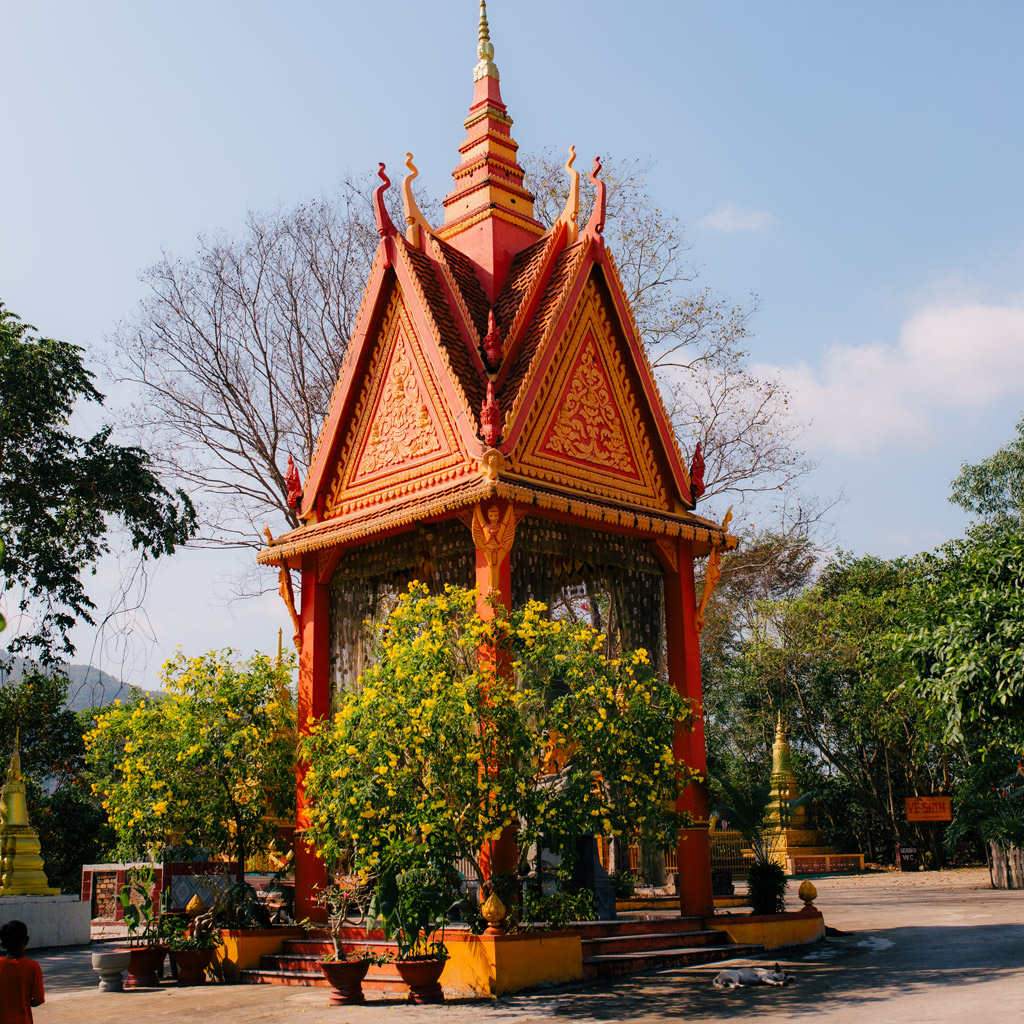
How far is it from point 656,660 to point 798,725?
70.9 feet

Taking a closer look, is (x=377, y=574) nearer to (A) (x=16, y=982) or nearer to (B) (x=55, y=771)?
(A) (x=16, y=982)

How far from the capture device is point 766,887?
42.3 ft

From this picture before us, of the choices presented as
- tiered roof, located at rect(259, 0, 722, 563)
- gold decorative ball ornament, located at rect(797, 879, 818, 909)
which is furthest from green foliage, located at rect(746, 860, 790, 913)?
tiered roof, located at rect(259, 0, 722, 563)

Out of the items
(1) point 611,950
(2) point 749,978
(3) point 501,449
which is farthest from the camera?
(3) point 501,449

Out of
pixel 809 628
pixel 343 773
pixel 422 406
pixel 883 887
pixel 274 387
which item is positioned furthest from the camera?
pixel 809 628

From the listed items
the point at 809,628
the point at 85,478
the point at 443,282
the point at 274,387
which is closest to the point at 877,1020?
the point at 443,282

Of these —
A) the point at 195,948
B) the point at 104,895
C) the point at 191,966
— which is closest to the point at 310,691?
the point at 195,948

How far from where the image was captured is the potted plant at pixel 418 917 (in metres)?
8.92

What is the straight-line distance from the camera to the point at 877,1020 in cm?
772

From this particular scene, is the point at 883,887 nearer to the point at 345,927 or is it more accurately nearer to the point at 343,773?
the point at 345,927

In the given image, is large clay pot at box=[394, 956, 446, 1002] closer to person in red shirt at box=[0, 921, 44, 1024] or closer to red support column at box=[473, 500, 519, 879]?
red support column at box=[473, 500, 519, 879]

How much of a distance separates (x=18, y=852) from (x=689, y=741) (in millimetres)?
11051

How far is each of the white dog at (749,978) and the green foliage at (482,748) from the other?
4.12ft

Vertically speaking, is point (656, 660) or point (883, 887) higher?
point (656, 660)
